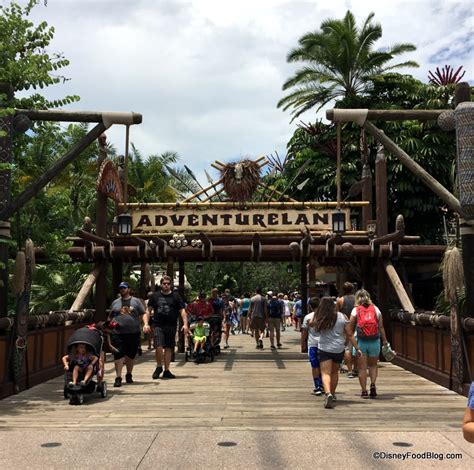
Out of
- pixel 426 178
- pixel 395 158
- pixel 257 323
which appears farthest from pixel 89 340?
pixel 395 158

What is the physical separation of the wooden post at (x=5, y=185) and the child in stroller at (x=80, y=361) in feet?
5.19

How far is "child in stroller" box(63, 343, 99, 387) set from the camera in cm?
793

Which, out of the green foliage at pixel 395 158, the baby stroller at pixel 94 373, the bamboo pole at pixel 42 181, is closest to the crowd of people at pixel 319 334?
the baby stroller at pixel 94 373

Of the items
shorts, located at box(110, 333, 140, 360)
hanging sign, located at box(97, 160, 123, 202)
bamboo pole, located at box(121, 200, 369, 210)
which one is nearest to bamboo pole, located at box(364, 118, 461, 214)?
bamboo pole, located at box(121, 200, 369, 210)

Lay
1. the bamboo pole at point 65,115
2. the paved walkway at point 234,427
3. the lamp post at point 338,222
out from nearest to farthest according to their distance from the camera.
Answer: the paved walkway at point 234,427, the bamboo pole at point 65,115, the lamp post at point 338,222

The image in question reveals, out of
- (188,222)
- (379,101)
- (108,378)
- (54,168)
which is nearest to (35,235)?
(54,168)

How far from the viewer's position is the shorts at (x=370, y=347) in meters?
8.37

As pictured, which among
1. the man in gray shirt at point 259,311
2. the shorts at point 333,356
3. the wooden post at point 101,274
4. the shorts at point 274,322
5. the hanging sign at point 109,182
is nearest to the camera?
the shorts at point 333,356

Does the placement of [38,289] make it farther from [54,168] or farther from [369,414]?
[369,414]

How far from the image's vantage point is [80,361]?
26.1 ft

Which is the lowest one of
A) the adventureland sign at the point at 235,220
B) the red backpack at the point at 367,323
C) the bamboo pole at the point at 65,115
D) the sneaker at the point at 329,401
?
the sneaker at the point at 329,401

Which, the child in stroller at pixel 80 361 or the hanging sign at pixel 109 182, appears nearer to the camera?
the child in stroller at pixel 80 361

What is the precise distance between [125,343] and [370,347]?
157 inches

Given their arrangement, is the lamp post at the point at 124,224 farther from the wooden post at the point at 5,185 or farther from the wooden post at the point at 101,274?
the wooden post at the point at 5,185
